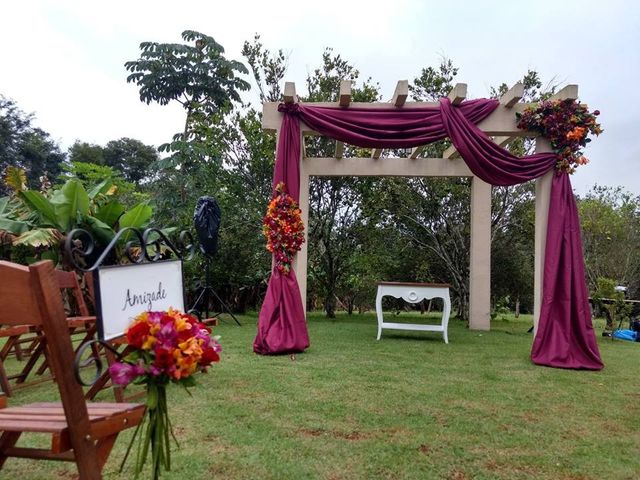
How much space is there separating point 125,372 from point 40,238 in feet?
15.6

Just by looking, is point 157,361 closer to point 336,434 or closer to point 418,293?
point 336,434

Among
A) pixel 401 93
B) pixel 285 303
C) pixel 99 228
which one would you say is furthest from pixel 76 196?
pixel 401 93

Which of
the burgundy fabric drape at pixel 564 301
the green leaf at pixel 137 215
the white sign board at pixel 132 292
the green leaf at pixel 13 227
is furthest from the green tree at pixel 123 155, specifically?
the white sign board at pixel 132 292

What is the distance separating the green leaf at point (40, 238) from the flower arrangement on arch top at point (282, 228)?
2495 mm

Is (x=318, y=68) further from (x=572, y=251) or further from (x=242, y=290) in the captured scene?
(x=572, y=251)

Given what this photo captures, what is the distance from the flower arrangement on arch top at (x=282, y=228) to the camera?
5594 mm

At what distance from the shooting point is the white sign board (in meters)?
1.64

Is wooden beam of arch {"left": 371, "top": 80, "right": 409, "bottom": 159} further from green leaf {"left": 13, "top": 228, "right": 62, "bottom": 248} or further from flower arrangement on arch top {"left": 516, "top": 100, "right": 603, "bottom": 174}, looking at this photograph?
green leaf {"left": 13, "top": 228, "right": 62, "bottom": 248}

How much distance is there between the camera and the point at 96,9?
337 inches

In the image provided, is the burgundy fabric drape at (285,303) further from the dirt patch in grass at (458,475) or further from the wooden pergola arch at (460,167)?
the dirt patch in grass at (458,475)

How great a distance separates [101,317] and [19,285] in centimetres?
27

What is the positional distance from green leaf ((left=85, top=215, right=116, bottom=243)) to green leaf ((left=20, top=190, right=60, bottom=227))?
0.41 metres

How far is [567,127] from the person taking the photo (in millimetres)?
5383

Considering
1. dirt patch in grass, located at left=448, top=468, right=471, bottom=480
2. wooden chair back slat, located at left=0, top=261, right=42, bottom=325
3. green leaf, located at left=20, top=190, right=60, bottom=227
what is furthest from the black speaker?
wooden chair back slat, located at left=0, top=261, right=42, bottom=325
